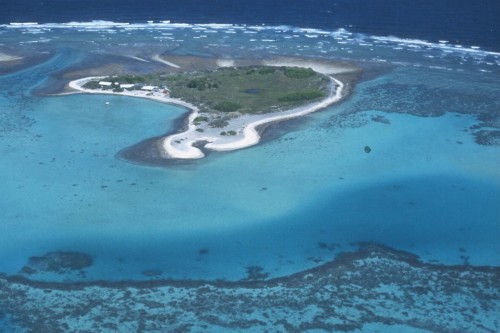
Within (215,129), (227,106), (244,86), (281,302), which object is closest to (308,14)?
(244,86)

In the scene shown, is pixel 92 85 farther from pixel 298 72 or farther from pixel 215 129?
pixel 298 72

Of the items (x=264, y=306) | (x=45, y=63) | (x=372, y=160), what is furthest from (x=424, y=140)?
(x=45, y=63)

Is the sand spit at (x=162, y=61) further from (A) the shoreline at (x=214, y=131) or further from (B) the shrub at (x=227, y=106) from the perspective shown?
(B) the shrub at (x=227, y=106)

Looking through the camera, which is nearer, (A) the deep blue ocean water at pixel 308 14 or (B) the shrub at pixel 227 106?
(B) the shrub at pixel 227 106

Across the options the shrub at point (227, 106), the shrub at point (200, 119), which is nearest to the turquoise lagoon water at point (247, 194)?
the shrub at point (200, 119)

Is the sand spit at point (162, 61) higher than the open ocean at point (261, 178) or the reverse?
higher

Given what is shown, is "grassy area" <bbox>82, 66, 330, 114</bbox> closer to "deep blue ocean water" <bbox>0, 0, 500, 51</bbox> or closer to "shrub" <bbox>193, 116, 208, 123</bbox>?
"shrub" <bbox>193, 116, 208, 123</bbox>

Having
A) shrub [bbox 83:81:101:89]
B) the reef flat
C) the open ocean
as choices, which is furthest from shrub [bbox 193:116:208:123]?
the reef flat
